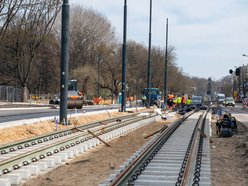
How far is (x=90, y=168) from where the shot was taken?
12.2 m

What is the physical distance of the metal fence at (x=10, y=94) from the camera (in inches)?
2407

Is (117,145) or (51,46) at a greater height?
(51,46)

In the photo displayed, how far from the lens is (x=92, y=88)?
91312mm

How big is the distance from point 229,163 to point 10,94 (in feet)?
171

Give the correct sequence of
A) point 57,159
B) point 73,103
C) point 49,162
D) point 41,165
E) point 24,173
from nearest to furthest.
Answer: point 24,173 → point 41,165 → point 49,162 → point 57,159 → point 73,103

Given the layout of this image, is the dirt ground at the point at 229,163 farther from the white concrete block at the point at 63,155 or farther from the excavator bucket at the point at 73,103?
the excavator bucket at the point at 73,103

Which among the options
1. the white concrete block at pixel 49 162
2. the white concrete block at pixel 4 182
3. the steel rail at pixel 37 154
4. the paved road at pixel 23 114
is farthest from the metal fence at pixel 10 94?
the white concrete block at pixel 4 182

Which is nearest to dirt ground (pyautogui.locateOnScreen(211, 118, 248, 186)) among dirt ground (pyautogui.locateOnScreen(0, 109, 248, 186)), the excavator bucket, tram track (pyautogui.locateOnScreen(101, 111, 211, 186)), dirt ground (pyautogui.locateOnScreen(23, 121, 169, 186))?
dirt ground (pyautogui.locateOnScreen(0, 109, 248, 186))

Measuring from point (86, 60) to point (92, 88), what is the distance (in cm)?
580

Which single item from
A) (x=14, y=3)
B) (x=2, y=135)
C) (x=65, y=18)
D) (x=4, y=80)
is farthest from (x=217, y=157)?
(x=4, y=80)

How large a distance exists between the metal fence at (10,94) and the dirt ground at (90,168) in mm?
45377

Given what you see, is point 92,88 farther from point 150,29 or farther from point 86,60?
point 150,29

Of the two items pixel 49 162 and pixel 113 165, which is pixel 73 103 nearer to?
pixel 113 165

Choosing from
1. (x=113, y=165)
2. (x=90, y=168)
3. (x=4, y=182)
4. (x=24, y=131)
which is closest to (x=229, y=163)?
(x=113, y=165)
